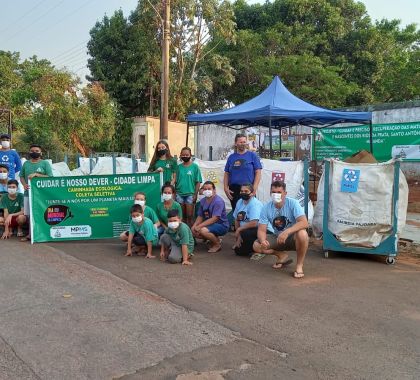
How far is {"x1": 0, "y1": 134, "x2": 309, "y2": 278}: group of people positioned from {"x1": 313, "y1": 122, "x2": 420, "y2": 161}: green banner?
5986 millimetres

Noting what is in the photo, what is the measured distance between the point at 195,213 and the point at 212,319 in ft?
12.7

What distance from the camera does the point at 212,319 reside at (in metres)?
4.44

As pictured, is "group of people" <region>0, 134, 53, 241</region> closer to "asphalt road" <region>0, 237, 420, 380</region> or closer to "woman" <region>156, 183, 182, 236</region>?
"asphalt road" <region>0, 237, 420, 380</region>

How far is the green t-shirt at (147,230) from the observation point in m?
7.03

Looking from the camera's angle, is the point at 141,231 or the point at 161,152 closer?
the point at 141,231

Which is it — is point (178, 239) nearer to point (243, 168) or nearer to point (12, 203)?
point (243, 168)

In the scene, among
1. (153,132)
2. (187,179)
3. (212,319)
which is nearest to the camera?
(212,319)

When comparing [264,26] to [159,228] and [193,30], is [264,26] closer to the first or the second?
[193,30]

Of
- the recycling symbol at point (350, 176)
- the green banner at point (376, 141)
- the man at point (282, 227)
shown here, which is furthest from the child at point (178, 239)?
the green banner at point (376, 141)

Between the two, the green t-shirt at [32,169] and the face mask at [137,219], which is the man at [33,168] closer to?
the green t-shirt at [32,169]

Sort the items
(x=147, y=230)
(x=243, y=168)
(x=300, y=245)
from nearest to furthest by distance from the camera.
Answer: (x=300, y=245)
(x=147, y=230)
(x=243, y=168)

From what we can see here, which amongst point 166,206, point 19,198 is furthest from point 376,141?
point 19,198

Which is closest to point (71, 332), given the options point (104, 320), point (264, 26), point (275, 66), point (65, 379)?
point (104, 320)

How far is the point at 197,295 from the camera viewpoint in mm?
5168
